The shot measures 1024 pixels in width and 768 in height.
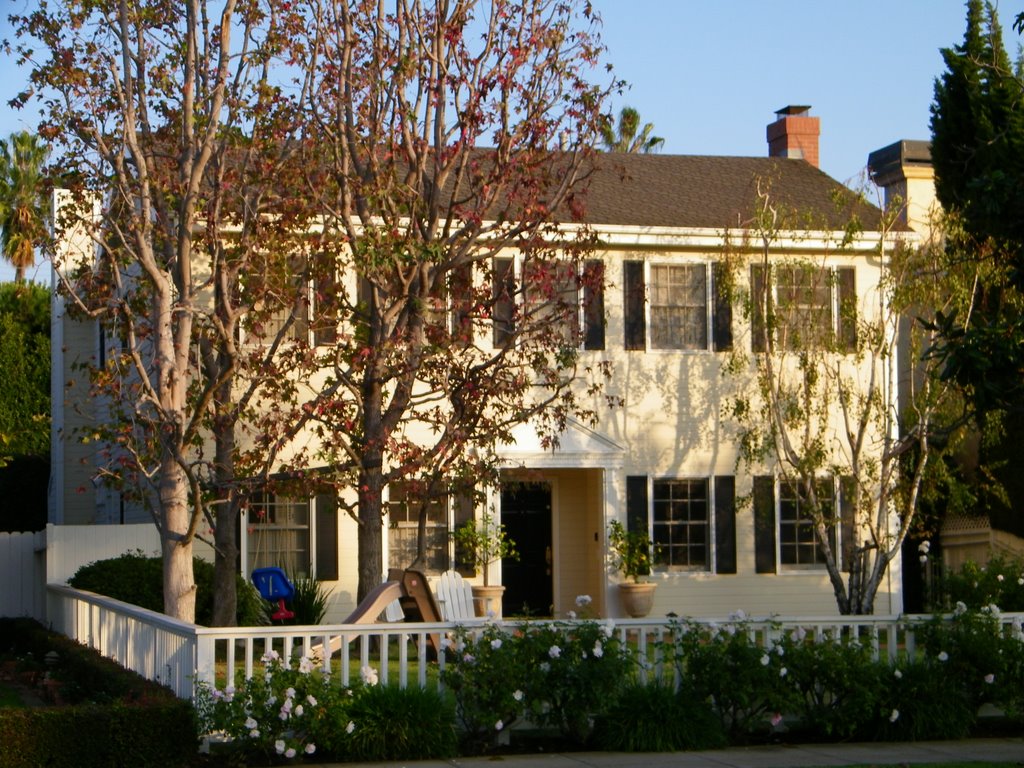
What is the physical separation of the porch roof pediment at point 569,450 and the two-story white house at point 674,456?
2 centimetres

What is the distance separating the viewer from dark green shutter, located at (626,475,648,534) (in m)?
19.1

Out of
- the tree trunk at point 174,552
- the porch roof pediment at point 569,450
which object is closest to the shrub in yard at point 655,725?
the tree trunk at point 174,552

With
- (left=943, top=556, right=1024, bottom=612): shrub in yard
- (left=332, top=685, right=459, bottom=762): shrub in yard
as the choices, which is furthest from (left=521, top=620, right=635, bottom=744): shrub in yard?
(left=943, top=556, right=1024, bottom=612): shrub in yard

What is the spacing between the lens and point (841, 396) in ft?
57.2

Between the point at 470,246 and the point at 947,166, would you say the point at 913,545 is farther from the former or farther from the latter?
the point at 470,246

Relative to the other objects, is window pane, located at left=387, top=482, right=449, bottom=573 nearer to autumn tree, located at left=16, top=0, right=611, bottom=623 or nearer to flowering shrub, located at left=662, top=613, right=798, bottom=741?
autumn tree, located at left=16, top=0, right=611, bottom=623

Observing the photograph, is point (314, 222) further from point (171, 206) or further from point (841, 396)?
point (841, 396)

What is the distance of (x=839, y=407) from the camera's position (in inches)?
756

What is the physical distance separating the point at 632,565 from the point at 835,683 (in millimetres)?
8147

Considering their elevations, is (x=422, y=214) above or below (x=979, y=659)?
above

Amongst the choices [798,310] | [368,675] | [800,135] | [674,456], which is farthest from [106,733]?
[800,135]

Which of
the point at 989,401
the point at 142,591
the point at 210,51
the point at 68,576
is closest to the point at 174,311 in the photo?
the point at 210,51

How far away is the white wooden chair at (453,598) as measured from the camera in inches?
578

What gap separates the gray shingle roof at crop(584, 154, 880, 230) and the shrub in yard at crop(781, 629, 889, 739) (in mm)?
8484
